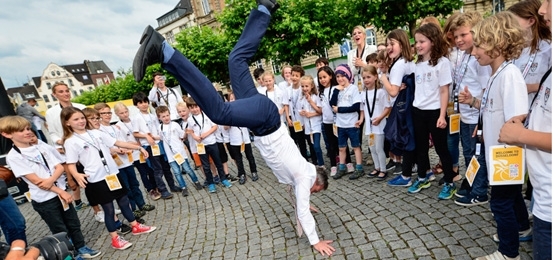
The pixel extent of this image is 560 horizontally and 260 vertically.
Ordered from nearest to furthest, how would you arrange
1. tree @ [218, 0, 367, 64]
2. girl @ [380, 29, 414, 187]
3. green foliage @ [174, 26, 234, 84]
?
girl @ [380, 29, 414, 187], tree @ [218, 0, 367, 64], green foliage @ [174, 26, 234, 84]

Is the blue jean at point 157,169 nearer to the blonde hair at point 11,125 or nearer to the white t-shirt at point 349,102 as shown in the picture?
the blonde hair at point 11,125

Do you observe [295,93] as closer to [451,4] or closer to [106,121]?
[106,121]

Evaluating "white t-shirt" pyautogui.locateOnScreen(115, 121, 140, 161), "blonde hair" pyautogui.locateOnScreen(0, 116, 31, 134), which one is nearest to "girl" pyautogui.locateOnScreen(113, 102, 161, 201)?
"white t-shirt" pyautogui.locateOnScreen(115, 121, 140, 161)

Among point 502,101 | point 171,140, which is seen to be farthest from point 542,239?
point 171,140

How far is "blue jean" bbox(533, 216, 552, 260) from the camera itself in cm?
160

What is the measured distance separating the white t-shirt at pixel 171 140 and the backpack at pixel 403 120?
3927mm

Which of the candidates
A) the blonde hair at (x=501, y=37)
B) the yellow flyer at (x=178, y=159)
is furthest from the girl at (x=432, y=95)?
the yellow flyer at (x=178, y=159)

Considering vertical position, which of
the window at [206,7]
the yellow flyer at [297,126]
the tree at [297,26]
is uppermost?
the window at [206,7]

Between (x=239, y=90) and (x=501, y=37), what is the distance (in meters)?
2.31

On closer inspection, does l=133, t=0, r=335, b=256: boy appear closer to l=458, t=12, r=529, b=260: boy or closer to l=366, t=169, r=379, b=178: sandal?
l=458, t=12, r=529, b=260: boy

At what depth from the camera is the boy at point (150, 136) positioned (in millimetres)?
5688

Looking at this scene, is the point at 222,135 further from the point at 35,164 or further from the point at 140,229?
the point at 35,164

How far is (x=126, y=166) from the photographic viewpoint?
499 centimetres

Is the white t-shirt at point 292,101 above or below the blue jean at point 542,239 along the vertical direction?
above
